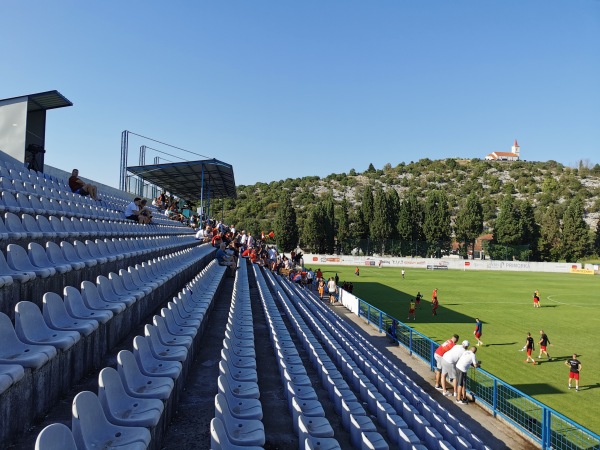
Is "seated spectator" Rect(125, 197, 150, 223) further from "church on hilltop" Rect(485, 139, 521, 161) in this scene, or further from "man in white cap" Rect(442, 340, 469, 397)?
"church on hilltop" Rect(485, 139, 521, 161)

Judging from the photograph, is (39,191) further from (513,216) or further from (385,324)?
(513,216)

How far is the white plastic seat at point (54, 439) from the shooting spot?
4.65 ft

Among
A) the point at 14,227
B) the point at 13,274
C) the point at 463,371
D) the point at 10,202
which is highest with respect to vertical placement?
the point at 10,202

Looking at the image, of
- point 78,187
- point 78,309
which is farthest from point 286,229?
point 78,309

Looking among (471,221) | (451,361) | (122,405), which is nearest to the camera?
(122,405)

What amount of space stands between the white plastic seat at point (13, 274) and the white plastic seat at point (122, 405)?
1.24 meters

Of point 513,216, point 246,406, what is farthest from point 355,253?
point 246,406

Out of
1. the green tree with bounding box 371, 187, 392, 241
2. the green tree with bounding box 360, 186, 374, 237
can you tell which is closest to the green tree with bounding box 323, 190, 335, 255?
the green tree with bounding box 360, 186, 374, 237

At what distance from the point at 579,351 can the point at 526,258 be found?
4936 centimetres

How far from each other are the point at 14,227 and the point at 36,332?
8.54 ft

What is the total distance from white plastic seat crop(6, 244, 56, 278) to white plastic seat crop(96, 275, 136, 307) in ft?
1.37

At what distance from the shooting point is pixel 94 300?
3635 millimetres

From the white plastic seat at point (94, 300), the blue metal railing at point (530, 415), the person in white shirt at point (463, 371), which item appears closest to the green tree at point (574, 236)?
the blue metal railing at point (530, 415)

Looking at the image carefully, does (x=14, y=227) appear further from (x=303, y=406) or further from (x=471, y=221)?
(x=471, y=221)
